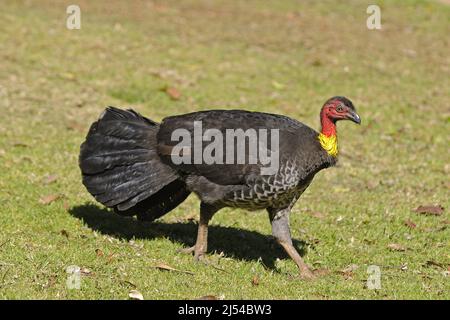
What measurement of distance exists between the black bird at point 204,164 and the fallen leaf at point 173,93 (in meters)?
5.57

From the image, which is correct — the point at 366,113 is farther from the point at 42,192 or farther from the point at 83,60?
the point at 42,192

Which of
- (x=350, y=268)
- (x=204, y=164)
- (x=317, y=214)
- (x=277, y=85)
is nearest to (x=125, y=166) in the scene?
(x=204, y=164)

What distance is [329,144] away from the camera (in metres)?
7.54

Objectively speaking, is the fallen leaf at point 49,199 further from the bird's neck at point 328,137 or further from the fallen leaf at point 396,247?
the fallen leaf at point 396,247

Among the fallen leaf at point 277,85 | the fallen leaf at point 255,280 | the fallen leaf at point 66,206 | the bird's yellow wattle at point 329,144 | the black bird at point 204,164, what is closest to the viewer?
the fallen leaf at point 255,280

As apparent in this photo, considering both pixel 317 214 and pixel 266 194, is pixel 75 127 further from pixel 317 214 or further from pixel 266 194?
pixel 266 194

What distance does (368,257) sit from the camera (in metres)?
8.27

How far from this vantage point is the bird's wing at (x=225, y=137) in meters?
7.37

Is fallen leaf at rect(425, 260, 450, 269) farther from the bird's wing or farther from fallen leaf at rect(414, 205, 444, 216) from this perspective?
the bird's wing

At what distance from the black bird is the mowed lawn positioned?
0.49m

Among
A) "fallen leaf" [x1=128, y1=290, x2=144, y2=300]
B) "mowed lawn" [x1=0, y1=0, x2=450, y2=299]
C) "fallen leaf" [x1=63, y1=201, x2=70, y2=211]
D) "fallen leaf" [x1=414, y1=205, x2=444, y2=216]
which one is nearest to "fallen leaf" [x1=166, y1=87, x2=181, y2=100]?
"mowed lawn" [x1=0, y1=0, x2=450, y2=299]

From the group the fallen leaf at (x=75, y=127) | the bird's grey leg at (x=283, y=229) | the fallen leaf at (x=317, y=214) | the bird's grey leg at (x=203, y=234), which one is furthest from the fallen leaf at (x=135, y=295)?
the fallen leaf at (x=75, y=127)

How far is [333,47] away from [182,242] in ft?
33.1
